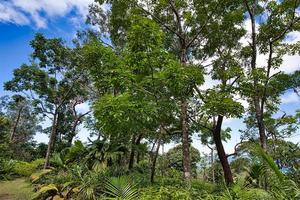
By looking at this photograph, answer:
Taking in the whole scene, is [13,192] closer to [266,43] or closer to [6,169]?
[6,169]

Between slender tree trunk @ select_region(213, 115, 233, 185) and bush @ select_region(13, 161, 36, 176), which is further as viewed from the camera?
bush @ select_region(13, 161, 36, 176)

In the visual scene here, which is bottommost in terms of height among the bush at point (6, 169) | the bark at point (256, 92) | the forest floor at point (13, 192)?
the forest floor at point (13, 192)

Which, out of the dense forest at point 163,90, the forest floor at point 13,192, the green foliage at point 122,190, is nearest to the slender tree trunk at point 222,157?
the dense forest at point 163,90

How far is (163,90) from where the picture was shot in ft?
31.7

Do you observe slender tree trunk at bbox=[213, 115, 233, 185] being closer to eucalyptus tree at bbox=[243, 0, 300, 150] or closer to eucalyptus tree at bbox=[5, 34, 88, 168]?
eucalyptus tree at bbox=[243, 0, 300, 150]

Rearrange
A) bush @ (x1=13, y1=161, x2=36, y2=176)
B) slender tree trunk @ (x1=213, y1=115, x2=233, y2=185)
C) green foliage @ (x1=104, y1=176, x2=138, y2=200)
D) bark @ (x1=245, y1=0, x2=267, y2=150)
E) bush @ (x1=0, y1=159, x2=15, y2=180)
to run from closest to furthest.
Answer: green foliage @ (x1=104, y1=176, x2=138, y2=200) → bark @ (x1=245, y1=0, x2=267, y2=150) → slender tree trunk @ (x1=213, y1=115, x2=233, y2=185) → bush @ (x1=0, y1=159, x2=15, y2=180) → bush @ (x1=13, y1=161, x2=36, y2=176)

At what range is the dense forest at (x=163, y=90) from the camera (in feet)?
26.9

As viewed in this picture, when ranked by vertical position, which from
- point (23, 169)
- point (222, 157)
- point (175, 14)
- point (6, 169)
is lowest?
point (6, 169)

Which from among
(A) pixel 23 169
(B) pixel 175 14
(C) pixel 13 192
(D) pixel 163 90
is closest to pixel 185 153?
(D) pixel 163 90

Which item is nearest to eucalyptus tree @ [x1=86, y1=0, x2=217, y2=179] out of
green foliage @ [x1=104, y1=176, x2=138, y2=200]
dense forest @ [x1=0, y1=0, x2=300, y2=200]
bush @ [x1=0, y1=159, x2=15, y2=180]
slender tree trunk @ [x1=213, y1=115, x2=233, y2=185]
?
dense forest @ [x1=0, y1=0, x2=300, y2=200]

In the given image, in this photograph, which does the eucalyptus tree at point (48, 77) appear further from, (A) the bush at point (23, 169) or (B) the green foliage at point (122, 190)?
(B) the green foliage at point (122, 190)

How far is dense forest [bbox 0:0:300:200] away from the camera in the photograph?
A: 26.9 ft

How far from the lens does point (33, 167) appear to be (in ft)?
64.2

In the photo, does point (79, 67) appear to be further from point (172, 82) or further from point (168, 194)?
point (168, 194)
